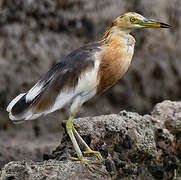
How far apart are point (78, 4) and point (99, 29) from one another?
0.45m

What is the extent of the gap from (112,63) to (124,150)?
70 centimetres

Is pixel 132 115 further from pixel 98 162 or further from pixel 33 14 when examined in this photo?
pixel 33 14

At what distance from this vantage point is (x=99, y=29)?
5859 mm

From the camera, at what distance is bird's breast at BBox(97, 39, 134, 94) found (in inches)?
109

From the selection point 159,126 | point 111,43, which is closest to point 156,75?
point 159,126

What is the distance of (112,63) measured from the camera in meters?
2.76

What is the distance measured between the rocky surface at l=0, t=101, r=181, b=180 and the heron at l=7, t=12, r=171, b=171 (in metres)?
0.14

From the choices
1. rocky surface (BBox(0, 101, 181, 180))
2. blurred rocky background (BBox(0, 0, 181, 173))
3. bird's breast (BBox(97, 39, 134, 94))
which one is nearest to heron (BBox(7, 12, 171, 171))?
bird's breast (BBox(97, 39, 134, 94))

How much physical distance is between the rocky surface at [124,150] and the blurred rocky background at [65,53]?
7.21 feet

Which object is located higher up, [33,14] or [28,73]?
A: [33,14]

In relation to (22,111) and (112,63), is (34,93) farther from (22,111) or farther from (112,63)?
(112,63)

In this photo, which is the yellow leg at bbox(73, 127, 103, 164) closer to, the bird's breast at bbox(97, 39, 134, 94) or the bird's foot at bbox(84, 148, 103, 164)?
the bird's foot at bbox(84, 148, 103, 164)

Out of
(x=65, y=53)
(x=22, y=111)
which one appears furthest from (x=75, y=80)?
(x=65, y=53)

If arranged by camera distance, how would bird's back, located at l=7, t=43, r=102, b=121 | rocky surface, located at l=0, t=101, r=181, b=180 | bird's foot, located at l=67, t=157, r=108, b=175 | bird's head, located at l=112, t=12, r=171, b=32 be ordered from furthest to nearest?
bird's head, located at l=112, t=12, r=171, b=32, bird's back, located at l=7, t=43, r=102, b=121, bird's foot, located at l=67, t=157, r=108, b=175, rocky surface, located at l=0, t=101, r=181, b=180
